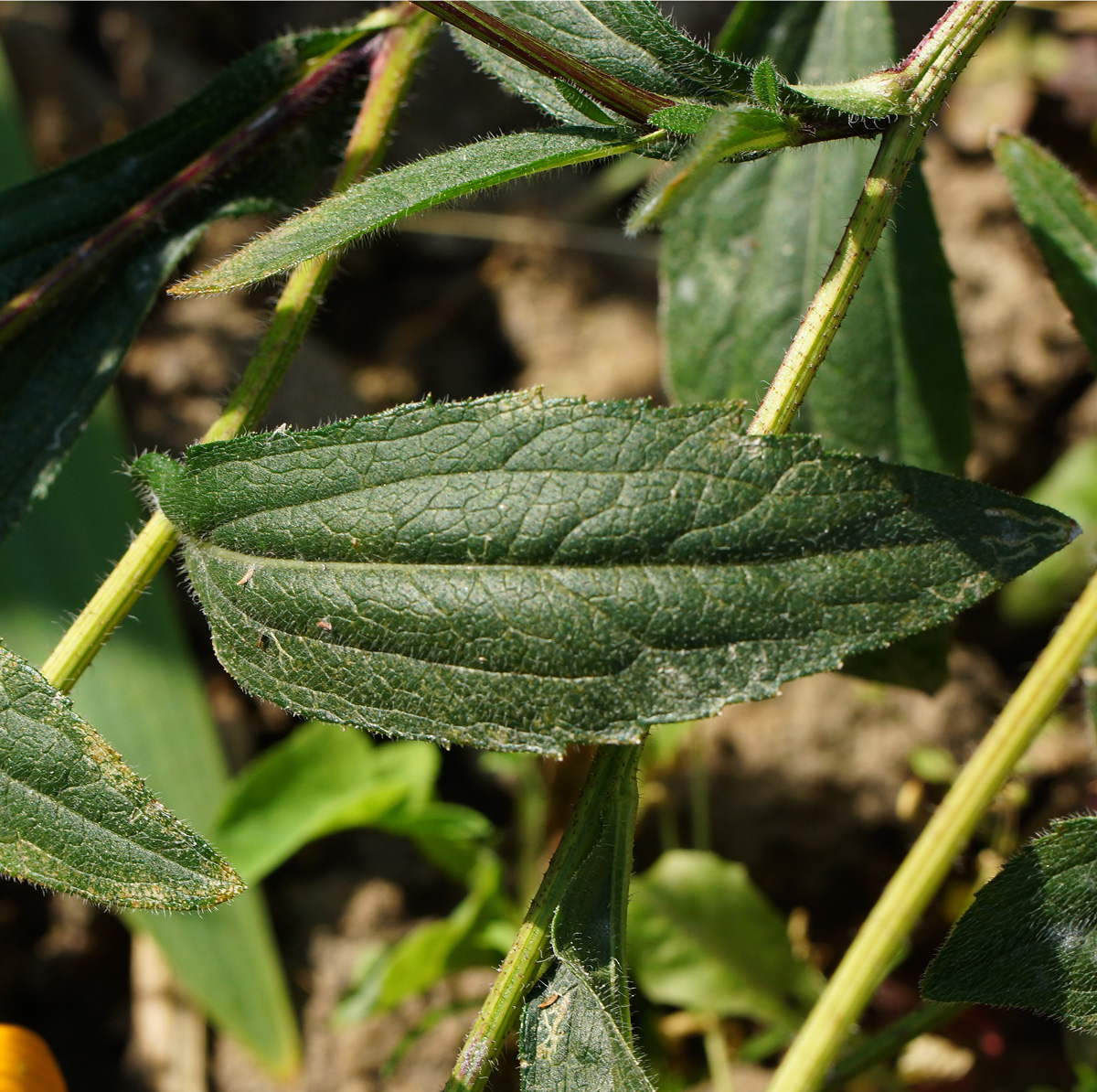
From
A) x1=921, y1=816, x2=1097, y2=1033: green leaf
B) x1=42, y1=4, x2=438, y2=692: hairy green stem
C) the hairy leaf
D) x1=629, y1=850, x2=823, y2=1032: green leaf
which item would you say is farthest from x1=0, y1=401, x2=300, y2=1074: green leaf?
x1=921, y1=816, x2=1097, y2=1033: green leaf

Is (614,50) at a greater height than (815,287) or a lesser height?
greater

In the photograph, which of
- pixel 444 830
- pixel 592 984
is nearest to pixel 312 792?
pixel 444 830

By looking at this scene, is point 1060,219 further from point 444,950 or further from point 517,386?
point 517,386

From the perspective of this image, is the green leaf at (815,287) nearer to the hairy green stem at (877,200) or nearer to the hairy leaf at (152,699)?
the hairy green stem at (877,200)

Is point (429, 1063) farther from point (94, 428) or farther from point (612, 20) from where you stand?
point (612, 20)

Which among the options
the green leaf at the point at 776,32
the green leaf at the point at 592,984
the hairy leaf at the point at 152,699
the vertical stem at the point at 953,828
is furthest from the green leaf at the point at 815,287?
the hairy leaf at the point at 152,699

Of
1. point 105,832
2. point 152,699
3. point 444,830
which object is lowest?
point 444,830

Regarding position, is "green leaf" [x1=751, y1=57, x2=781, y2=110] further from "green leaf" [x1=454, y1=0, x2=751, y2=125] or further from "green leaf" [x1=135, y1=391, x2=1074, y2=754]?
"green leaf" [x1=135, y1=391, x2=1074, y2=754]
